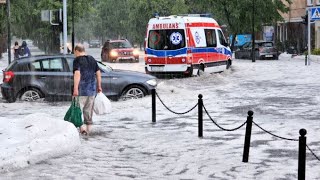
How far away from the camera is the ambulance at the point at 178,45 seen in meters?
22.3

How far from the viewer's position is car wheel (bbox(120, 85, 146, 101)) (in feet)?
51.8

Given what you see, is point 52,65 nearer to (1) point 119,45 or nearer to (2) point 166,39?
(2) point 166,39

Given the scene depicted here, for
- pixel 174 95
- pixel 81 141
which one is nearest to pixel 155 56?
pixel 174 95

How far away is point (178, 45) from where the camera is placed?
22375mm

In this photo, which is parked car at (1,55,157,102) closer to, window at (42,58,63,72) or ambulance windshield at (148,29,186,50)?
window at (42,58,63,72)

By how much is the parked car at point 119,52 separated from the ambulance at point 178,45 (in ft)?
53.2

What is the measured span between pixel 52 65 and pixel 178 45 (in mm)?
7804

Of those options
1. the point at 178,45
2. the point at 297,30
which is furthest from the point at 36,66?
A: the point at 297,30

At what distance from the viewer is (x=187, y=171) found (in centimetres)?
765

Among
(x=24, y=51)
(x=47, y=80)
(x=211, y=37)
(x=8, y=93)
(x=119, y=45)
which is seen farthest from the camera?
(x=119, y=45)

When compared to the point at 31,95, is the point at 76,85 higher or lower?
higher

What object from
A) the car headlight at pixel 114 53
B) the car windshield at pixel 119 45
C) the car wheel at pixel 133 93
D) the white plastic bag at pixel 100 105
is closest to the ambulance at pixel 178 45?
the car wheel at pixel 133 93

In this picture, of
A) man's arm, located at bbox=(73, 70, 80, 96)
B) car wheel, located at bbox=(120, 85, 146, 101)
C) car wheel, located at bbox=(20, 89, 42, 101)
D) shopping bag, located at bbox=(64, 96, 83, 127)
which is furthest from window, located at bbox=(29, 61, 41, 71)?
man's arm, located at bbox=(73, 70, 80, 96)

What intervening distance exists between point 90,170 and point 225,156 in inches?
82.6
